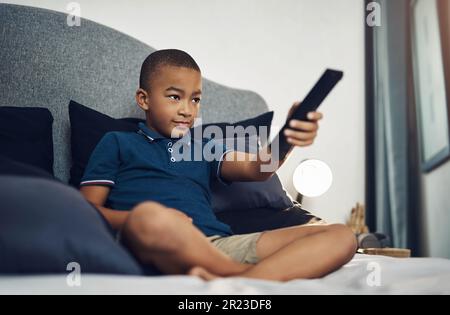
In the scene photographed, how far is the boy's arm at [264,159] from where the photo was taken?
0.92 meters

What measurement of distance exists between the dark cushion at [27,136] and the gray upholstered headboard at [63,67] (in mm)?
136

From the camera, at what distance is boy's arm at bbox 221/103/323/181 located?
0.92 m

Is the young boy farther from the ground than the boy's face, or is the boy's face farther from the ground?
the boy's face

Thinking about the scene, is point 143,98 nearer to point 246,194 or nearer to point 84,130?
point 84,130

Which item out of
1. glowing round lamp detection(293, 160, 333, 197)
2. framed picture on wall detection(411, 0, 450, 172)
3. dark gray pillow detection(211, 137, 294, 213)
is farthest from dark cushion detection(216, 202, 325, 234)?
framed picture on wall detection(411, 0, 450, 172)

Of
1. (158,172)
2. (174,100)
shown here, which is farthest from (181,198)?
(174,100)

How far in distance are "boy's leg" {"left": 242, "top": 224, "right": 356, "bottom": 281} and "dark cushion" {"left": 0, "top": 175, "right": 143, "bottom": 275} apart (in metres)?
0.22

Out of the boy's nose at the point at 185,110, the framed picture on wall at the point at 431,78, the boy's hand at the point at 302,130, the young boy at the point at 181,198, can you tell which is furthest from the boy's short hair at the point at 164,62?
the framed picture on wall at the point at 431,78

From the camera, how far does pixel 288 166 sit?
2.12m

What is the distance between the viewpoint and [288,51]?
2.16m

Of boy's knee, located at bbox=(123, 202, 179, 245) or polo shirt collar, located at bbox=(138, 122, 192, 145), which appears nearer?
Result: boy's knee, located at bbox=(123, 202, 179, 245)

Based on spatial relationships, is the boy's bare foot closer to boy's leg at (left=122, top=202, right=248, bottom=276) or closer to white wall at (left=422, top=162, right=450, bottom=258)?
boy's leg at (left=122, top=202, right=248, bottom=276)

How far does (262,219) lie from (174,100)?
415 millimetres

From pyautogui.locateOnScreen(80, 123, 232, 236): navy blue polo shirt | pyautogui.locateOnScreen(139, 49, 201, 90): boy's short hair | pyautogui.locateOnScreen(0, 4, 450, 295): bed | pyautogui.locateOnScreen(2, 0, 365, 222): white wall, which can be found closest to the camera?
pyautogui.locateOnScreen(80, 123, 232, 236): navy blue polo shirt
